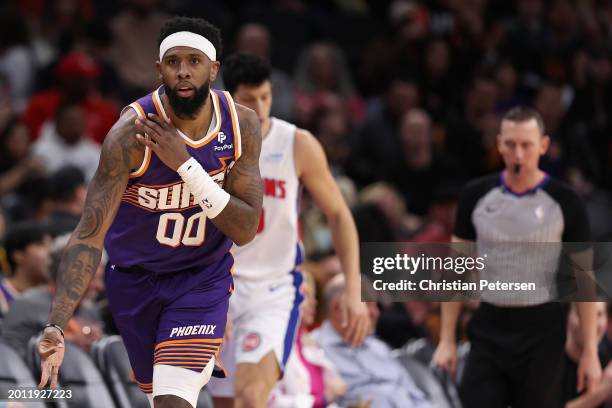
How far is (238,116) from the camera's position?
5598 millimetres

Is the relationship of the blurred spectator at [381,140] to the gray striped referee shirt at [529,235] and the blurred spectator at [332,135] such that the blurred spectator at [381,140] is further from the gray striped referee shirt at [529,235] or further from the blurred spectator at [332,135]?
the gray striped referee shirt at [529,235]

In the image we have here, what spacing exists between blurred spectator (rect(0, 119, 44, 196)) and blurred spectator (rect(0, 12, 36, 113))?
4.44ft

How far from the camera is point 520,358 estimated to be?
6941 millimetres

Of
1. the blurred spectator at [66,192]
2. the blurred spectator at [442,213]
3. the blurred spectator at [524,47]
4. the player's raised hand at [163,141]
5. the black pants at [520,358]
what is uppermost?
the blurred spectator at [524,47]

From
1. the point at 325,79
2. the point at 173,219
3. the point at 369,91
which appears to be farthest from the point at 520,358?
the point at 369,91

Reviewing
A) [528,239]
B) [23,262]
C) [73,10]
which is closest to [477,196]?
[528,239]

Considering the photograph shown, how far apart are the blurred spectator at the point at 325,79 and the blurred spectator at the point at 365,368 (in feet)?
15.7

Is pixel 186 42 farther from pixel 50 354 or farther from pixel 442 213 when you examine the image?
pixel 442 213

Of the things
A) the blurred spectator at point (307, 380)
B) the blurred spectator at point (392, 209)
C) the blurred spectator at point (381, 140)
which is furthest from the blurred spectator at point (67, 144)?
the blurred spectator at point (307, 380)

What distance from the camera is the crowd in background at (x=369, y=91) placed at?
11.1 metres

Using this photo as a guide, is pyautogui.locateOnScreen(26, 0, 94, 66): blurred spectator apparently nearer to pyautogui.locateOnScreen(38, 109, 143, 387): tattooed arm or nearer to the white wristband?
pyautogui.locateOnScreen(38, 109, 143, 387): tattooed arm

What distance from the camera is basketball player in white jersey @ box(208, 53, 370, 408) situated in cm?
669

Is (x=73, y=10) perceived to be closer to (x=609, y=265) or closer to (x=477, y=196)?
(x=477, y=196)

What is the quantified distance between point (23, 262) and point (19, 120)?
10.4ft
